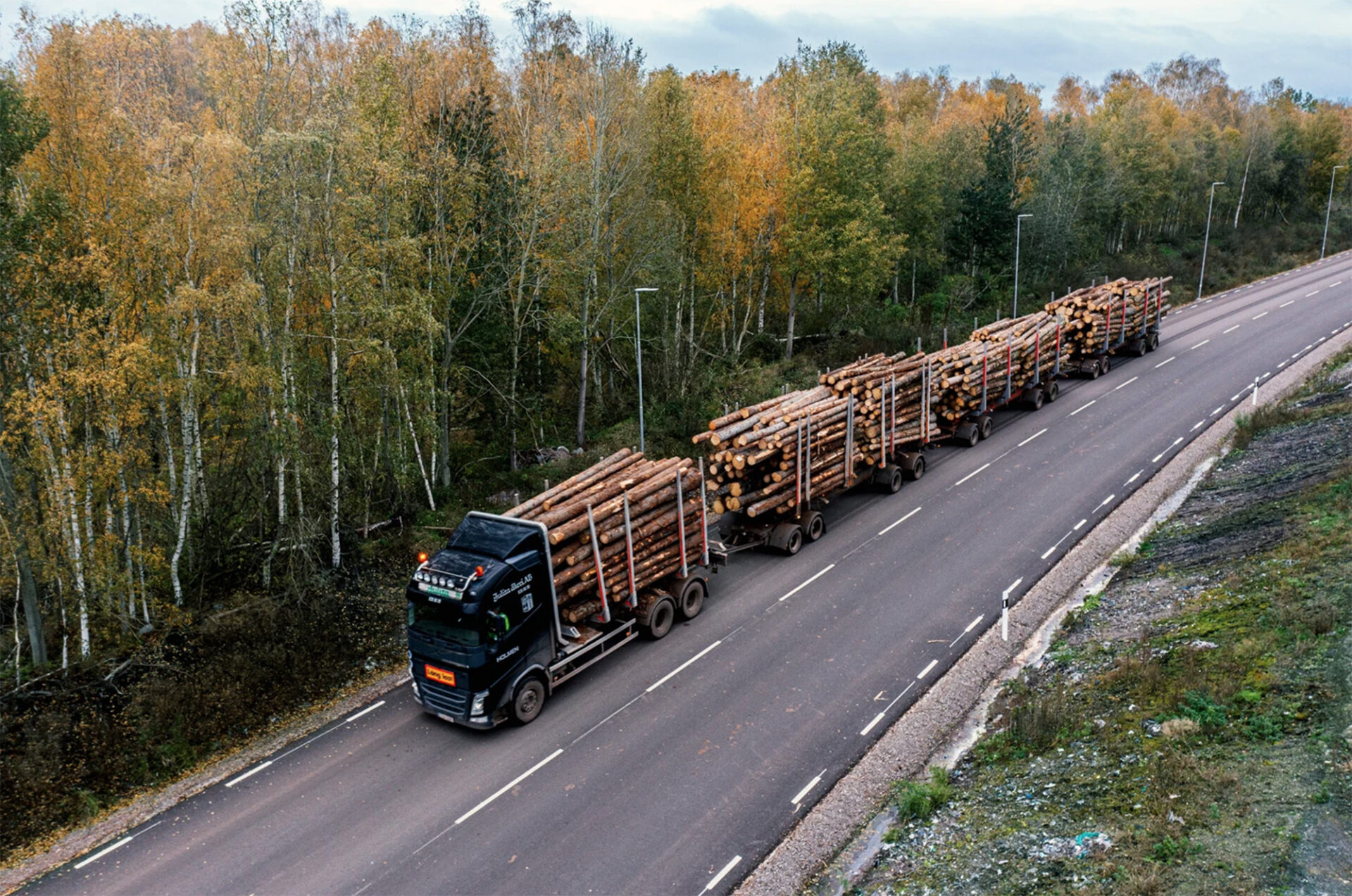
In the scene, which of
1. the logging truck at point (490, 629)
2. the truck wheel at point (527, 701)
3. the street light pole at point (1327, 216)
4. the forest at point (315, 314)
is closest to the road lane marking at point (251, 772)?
the forest at point (315, 314)

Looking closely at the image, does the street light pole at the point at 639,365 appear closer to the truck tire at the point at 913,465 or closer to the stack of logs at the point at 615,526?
the stack of logs at the point at 615,526

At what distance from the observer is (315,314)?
2108cm

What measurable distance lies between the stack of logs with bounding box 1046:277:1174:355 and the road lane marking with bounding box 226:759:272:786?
29.2 metres

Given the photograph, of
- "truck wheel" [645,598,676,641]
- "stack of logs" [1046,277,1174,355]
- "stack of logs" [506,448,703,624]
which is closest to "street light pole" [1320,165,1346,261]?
"stack of logs" [1046,277,1174,355]

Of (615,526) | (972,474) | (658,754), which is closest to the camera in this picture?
(658,754)

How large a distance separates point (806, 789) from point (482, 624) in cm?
574

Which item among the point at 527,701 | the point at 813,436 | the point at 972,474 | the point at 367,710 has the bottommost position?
the point at 367,710

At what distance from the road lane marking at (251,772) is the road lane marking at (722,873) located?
A: 792 centimetres

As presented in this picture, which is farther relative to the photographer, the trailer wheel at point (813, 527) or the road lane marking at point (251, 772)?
the trailer wheel at point (813, 527)

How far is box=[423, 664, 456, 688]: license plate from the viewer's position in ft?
45.9

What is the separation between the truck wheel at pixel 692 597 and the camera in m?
17.8

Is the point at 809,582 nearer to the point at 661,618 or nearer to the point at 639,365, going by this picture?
the point at 661,618

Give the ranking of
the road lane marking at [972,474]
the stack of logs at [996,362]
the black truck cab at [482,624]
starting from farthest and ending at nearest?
the stack of logs at [996,362] < the road lane marking at [972,474] < the black truck cab at [482,624]

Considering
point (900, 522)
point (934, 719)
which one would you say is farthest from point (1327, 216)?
point (934, 719)
